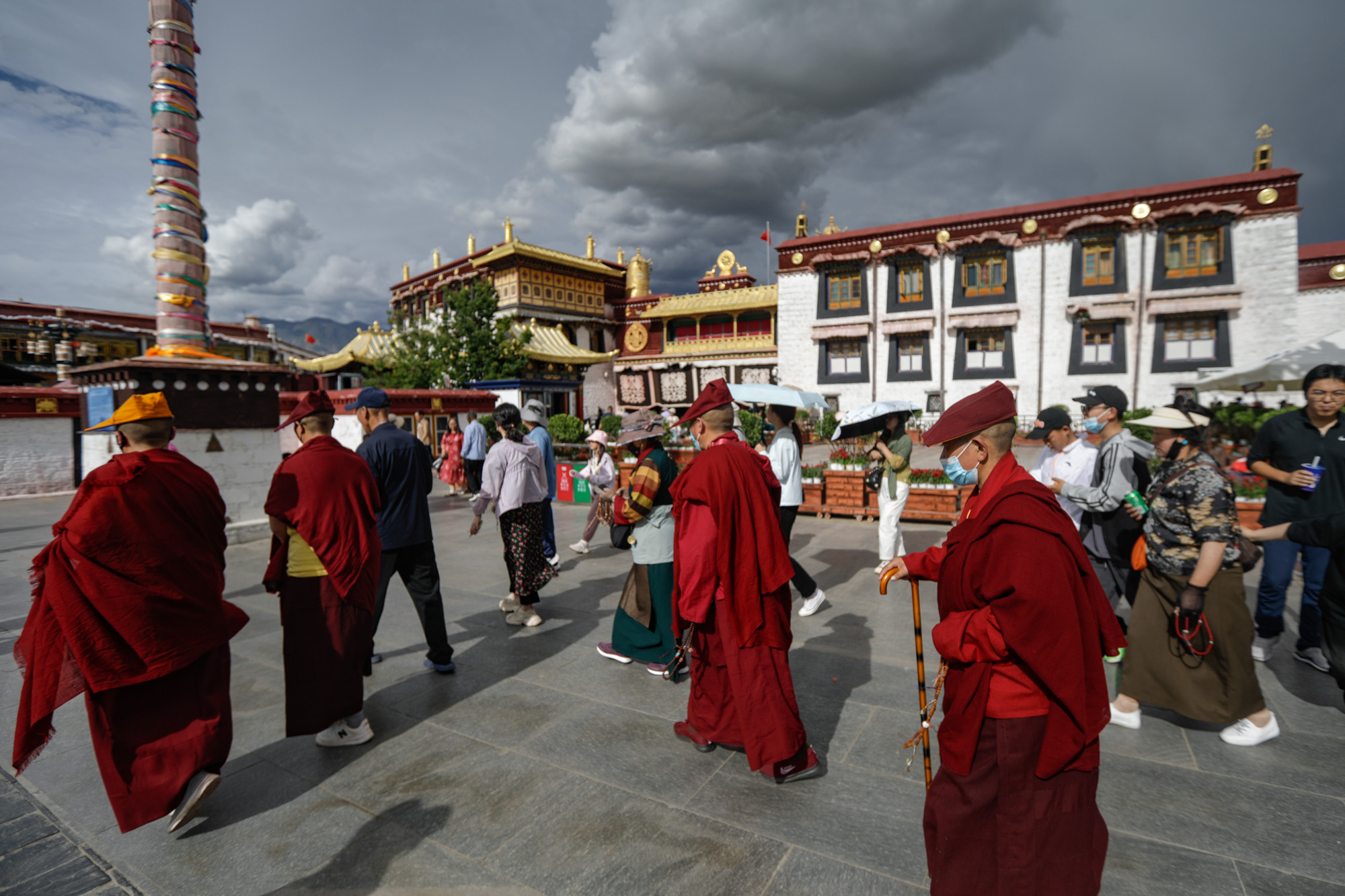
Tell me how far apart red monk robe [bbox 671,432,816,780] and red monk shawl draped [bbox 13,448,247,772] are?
240cm

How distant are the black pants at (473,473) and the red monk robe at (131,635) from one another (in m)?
8.66

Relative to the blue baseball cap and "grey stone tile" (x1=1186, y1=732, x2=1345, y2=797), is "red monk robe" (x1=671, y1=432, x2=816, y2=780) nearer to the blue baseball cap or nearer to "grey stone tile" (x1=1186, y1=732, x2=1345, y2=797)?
"grey stone tile" (x1=1186, y1=732, x2=1345, y2=797)

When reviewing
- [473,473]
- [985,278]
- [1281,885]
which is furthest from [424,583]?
[985,278]

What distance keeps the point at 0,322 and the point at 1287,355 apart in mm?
50553

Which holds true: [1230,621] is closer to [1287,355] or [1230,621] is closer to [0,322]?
[1287,355]

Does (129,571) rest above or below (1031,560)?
below

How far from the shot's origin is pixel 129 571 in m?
2.72

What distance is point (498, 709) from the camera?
393cm

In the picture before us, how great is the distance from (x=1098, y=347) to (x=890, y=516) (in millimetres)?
23266

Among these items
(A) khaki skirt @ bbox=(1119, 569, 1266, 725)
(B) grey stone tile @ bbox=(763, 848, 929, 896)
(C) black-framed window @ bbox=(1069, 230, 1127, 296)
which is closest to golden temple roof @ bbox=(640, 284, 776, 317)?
(C) black-framed window @ bbox=(1069, 230, 1127, 296)

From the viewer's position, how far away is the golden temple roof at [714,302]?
3078 centimetres

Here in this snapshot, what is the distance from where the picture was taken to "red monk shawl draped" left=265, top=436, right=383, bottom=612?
11.0 ft

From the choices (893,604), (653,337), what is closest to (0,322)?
(653,337)

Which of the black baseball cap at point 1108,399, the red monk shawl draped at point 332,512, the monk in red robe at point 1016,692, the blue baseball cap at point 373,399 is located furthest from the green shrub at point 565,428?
the monk in red robe at point 1016,692
